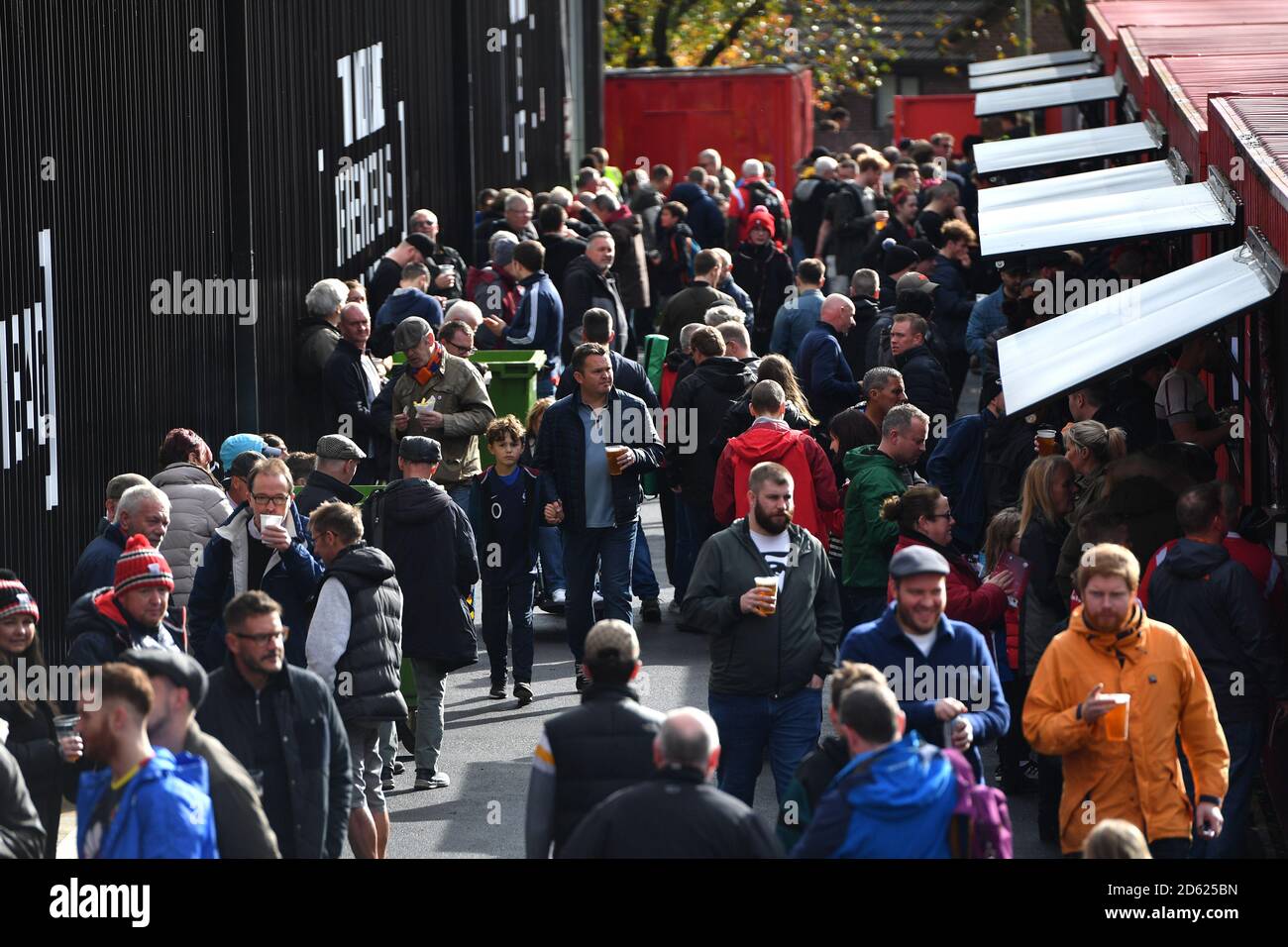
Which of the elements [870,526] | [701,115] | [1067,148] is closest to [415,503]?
[870,526]

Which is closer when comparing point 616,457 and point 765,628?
point 765,628

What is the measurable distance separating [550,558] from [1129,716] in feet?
21.4

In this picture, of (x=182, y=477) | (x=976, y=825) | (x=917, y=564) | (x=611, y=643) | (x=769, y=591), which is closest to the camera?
(x=976, y=825)

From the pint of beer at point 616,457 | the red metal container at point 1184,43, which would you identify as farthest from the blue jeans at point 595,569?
the red metal container at point 1184,43

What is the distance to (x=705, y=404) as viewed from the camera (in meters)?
12.4

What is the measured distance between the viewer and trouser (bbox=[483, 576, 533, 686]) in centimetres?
1149

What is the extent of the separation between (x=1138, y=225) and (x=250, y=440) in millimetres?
4715

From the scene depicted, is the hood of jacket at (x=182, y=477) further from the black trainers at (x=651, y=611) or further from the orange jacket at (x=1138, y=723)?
the orange jacket at (x=1138, y=723)

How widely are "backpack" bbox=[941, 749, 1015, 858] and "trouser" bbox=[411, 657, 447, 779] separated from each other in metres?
4.37

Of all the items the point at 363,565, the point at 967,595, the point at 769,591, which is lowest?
the point at 967,595

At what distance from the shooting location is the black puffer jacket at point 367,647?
8.48 m

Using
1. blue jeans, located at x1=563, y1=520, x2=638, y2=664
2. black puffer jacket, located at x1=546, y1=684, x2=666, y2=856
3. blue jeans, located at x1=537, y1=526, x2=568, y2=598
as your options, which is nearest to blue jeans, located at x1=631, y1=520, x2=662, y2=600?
blue jeans, located at x1=537, y1=526, x2=568, y2=598

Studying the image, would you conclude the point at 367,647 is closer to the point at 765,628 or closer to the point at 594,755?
the point at 765,628
